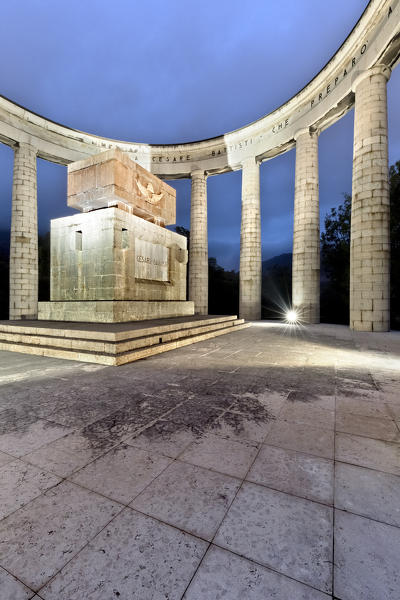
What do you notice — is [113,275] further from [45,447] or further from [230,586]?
[230,586]

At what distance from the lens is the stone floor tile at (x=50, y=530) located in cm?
131

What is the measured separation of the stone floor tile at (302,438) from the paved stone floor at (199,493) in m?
0.02

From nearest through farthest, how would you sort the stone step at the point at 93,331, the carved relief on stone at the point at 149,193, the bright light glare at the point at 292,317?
the stone step at the point at 93,331 < the carved relief on stone at the point at 149,193 < the bright light glare at the point at 292,317

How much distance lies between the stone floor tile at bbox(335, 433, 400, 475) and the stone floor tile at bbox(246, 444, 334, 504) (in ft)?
0.85

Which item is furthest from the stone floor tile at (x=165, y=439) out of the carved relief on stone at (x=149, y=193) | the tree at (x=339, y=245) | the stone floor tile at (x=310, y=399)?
the tree at (x=339, y=245)

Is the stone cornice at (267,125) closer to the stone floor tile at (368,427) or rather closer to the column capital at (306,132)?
the column capital at (306,132)

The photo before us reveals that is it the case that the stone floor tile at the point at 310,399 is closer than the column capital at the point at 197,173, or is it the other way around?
the stone floor tile at the point at 310,399

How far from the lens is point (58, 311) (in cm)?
956

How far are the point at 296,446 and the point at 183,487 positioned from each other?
1195mm

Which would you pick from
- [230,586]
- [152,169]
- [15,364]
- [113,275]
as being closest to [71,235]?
[113,275]

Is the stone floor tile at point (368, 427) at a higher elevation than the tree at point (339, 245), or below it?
below

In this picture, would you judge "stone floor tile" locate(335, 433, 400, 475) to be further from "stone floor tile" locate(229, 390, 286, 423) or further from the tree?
the tree

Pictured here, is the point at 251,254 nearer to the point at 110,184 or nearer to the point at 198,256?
the point at 198,256

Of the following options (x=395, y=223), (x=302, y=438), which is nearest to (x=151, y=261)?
(x=302, y=438)
